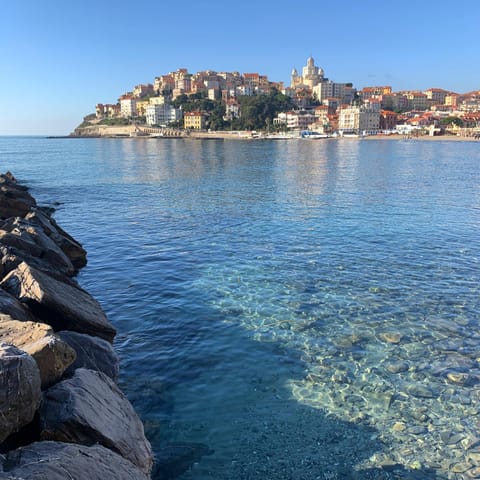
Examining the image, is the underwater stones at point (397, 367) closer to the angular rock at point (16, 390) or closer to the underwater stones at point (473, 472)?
the underwater stones at point (473, 472)

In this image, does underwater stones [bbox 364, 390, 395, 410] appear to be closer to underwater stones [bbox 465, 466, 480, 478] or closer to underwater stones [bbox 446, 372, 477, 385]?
underwater stones [bbox 446, 372, 477, 385]

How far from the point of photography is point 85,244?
22.7m

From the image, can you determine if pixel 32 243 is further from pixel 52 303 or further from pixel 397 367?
pixel 397 367

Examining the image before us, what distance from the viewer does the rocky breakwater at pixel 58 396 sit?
4875 mm

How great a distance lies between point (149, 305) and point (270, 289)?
405 centimetres

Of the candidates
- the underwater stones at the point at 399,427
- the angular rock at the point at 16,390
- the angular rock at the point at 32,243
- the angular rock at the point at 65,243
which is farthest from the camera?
the angular rock at the point at 65,243

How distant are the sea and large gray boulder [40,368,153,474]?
2.80 feet

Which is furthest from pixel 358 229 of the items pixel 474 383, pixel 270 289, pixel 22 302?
pixel 22 302

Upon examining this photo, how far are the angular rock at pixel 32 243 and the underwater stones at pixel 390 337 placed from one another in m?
9.60

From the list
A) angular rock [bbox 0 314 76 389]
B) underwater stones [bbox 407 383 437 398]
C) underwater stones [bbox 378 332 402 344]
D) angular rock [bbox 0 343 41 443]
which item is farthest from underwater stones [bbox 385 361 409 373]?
angular rock [bbox 0 343 41 443]

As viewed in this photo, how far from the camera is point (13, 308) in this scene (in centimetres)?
871

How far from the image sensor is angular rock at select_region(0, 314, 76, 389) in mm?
6453

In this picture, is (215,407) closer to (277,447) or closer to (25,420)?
(277,447)

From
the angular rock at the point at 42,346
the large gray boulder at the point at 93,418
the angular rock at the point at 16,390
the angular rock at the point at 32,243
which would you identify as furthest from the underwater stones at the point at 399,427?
the angular rock at the point at 32,243
